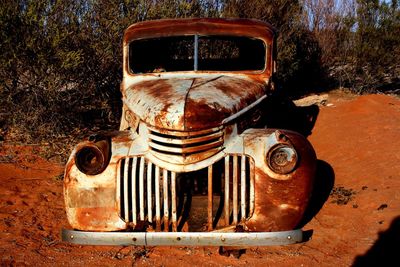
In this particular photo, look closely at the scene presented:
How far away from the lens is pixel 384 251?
11.9ft

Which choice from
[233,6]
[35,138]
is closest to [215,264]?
[35,138]

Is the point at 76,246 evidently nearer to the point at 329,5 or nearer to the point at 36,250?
the point at 36,250

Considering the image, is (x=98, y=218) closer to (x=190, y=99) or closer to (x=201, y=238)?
(x=201, y=238)

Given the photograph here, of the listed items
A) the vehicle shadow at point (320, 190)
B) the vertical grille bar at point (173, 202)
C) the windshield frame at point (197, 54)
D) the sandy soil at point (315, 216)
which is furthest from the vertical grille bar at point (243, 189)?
the windshield frame at point (197, 54)

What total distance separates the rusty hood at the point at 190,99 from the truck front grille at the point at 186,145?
0.05 metres

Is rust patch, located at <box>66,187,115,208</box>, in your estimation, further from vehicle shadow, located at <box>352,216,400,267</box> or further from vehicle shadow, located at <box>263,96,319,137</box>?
vehicle shadow, located at <box>263,96,319,137</box>

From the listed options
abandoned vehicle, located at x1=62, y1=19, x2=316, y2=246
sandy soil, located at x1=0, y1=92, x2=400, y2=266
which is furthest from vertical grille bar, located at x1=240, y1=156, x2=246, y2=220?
sandy soil, located at x1=0, y1=92, x2=400, y2=266

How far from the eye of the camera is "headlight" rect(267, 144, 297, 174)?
354cm

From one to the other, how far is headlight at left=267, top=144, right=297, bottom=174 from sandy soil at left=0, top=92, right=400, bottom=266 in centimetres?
74

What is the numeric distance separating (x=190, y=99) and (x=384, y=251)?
2.05 meters

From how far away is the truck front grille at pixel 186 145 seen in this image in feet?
11.6

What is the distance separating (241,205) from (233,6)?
7.80 metres

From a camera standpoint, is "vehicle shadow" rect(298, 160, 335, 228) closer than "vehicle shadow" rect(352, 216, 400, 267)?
No

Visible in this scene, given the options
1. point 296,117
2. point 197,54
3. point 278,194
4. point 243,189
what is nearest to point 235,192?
point 243,189
